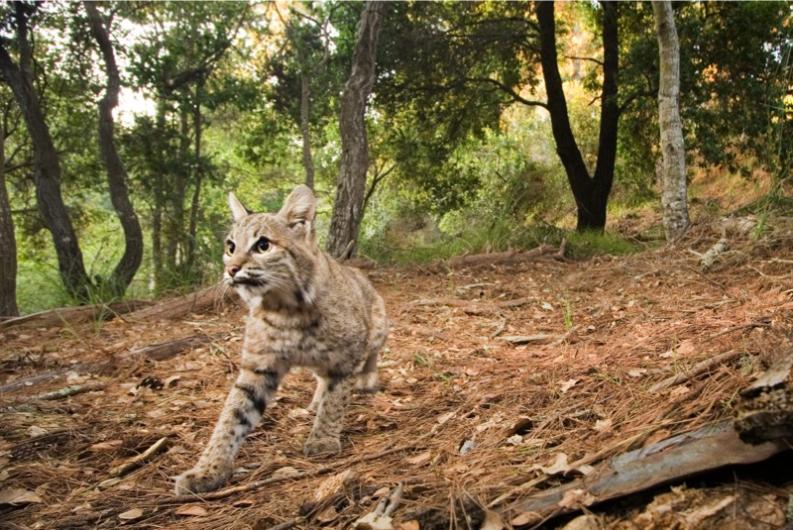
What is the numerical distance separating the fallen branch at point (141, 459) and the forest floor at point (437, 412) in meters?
0.04

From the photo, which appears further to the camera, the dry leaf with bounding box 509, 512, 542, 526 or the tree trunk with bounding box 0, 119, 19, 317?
the tree trunk with bounding box 0, 119, 19, 317

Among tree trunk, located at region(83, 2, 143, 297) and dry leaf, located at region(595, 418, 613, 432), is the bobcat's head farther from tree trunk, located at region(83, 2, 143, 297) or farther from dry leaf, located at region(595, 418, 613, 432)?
tree trunk, located at region(83, 2, 143, 297)

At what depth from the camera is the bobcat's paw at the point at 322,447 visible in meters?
3.23

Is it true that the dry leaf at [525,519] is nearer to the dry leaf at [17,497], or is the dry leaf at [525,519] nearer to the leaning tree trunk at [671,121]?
the dry leaf at [17,497]

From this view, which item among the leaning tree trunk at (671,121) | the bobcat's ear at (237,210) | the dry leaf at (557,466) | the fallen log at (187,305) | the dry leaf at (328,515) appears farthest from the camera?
the leaning tree trunk at (671,121)

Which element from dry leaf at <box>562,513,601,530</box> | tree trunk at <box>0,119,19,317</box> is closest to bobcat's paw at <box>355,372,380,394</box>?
dry leaf at <box>562,513,601,530</box>

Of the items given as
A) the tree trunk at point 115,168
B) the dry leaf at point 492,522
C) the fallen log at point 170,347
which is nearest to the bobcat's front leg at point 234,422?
the dry leaf at point 492,522

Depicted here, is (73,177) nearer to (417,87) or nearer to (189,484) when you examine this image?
(417,87)

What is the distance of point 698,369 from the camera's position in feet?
8.46

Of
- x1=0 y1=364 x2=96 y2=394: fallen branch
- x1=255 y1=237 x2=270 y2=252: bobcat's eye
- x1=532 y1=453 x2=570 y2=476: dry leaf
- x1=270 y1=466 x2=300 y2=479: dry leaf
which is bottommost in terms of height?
x1=270 y1=466 x2=300 y2=479: dry leaf

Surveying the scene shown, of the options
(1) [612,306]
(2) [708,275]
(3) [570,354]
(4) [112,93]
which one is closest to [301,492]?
(3) [570,354]

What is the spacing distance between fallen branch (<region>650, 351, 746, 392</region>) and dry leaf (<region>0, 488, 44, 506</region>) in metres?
3.01

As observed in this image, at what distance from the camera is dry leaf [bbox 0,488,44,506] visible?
2752 millimetres

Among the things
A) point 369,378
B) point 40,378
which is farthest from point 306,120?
point 369,378
